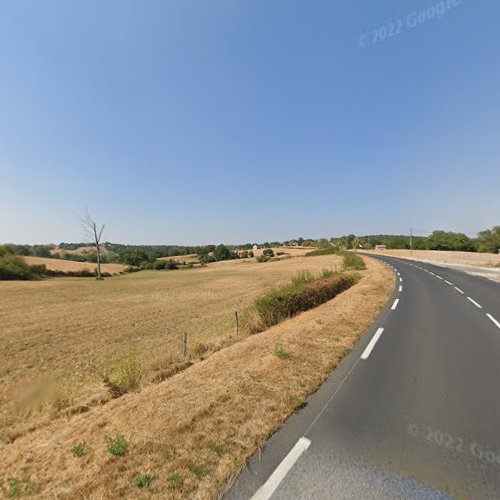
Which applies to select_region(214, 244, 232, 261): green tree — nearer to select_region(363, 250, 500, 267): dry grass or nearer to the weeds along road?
select_region(363, 250, 500, 267): dry grass

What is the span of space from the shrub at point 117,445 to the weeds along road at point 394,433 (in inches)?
62.3

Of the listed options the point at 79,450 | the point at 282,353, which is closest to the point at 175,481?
the point at 79,450

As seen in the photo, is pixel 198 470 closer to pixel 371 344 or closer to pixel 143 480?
pixel 143 480

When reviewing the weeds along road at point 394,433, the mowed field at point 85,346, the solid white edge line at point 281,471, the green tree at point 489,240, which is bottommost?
the mowed field at point 85,346

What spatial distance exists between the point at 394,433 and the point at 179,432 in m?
3.17

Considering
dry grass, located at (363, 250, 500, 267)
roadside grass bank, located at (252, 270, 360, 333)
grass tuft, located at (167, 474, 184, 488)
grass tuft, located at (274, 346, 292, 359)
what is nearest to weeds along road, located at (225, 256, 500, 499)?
grass tuft, located at (167, 474, 184, 488)

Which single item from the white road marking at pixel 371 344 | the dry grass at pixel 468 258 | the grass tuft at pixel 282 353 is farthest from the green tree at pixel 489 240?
the grass tuft at pixel 282 353

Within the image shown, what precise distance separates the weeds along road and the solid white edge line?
12mm

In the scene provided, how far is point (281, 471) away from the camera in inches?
120

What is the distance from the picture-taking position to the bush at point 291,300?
1158 cm

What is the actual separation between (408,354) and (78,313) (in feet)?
72.7

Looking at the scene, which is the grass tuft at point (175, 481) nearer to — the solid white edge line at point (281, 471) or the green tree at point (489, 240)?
the solid white edge line at point (281, 471)

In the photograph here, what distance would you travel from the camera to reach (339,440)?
358 cm

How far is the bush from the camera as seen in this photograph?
11.6 m
